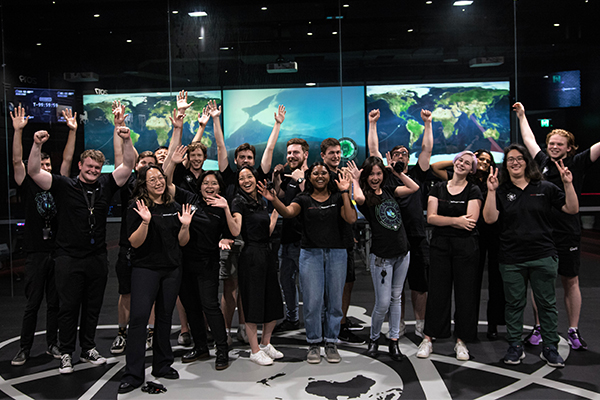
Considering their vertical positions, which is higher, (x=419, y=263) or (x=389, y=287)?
(x=419, y=263)

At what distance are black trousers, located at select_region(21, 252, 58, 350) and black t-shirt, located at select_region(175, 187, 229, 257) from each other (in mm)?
1196

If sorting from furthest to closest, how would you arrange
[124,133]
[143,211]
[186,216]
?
[124,133] < [186,216] < [143,211]

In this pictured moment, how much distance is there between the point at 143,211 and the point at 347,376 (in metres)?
1.84

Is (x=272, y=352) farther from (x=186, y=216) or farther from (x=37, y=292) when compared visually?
(x=37, y=292)

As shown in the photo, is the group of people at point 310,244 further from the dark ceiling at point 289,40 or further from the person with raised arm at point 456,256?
the dark ceiling at point 289,40

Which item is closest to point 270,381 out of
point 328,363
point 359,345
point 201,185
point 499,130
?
point 328,363

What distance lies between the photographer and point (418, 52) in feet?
22.2

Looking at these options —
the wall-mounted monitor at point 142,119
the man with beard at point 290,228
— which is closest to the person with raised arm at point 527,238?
the man with beard at point 290,228

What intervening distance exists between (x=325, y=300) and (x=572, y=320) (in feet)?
6.81

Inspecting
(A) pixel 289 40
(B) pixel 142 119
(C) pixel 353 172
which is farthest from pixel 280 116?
(B) pixel 142 119

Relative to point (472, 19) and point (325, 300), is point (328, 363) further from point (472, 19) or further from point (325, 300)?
point (472, 19)

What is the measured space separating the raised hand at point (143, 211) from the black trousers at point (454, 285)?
7.08 ft

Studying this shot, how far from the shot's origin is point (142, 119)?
6965 mm

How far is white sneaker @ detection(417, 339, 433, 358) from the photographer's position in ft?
12.4
